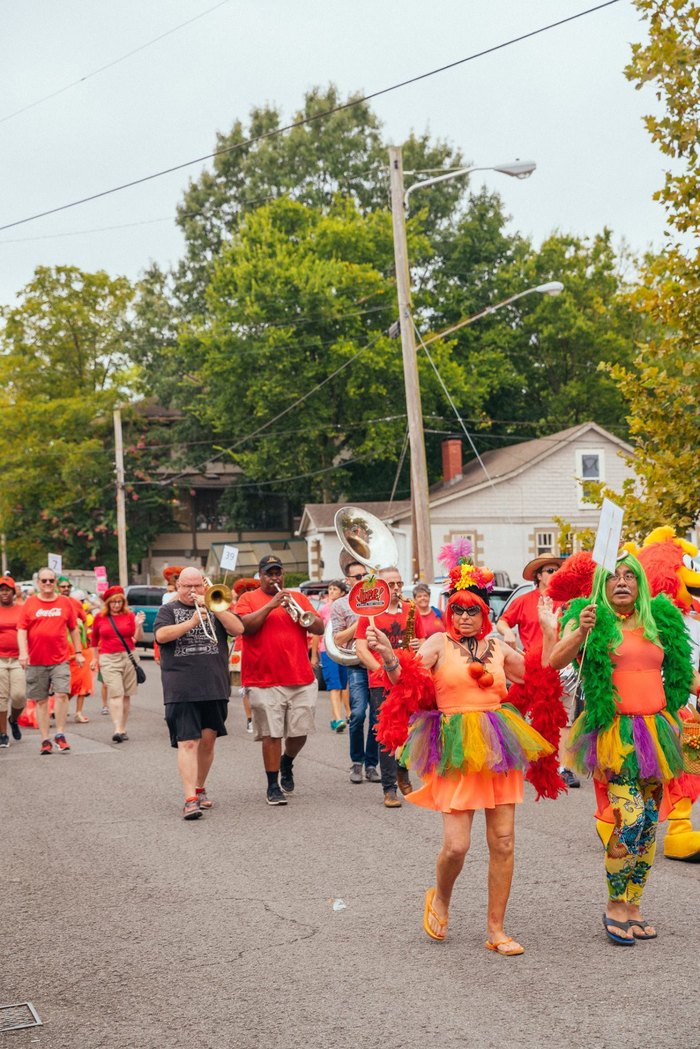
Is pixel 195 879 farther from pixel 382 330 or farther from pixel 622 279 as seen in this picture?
pixel 622 279

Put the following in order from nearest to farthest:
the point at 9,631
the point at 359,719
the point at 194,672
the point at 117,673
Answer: the point at 194,672, the point at 359,719, the point at 9,631, the point at 117,673

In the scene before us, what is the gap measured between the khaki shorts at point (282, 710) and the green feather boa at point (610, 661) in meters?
Result: 4.32

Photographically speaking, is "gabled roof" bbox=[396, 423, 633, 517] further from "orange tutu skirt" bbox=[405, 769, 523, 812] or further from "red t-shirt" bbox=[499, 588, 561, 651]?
"orange tutu skirt" bbox=[405, 769, 523, 812]

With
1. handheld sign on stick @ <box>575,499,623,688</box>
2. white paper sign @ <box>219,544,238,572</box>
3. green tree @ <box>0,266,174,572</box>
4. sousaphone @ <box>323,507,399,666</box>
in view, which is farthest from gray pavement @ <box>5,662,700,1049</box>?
green tree @ <box>0,266,174,572</box>

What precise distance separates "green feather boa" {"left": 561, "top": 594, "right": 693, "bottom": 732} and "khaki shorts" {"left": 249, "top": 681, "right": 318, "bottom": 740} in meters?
4.32

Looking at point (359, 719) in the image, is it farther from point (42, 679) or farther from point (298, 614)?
point (42, 679)

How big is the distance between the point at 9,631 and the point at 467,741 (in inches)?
381

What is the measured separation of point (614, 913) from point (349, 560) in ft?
18.4

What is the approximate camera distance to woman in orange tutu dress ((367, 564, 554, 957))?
586 centimetres

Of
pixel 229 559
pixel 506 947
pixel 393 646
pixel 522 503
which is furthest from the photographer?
pixel 522 503

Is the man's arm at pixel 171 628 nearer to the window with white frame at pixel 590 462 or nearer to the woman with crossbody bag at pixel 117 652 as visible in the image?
the woman with crossbody bag at pixel 117 652

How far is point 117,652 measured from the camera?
15.5 metres

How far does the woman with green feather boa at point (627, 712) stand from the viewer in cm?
598

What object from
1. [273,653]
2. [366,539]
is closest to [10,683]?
[273,653]
